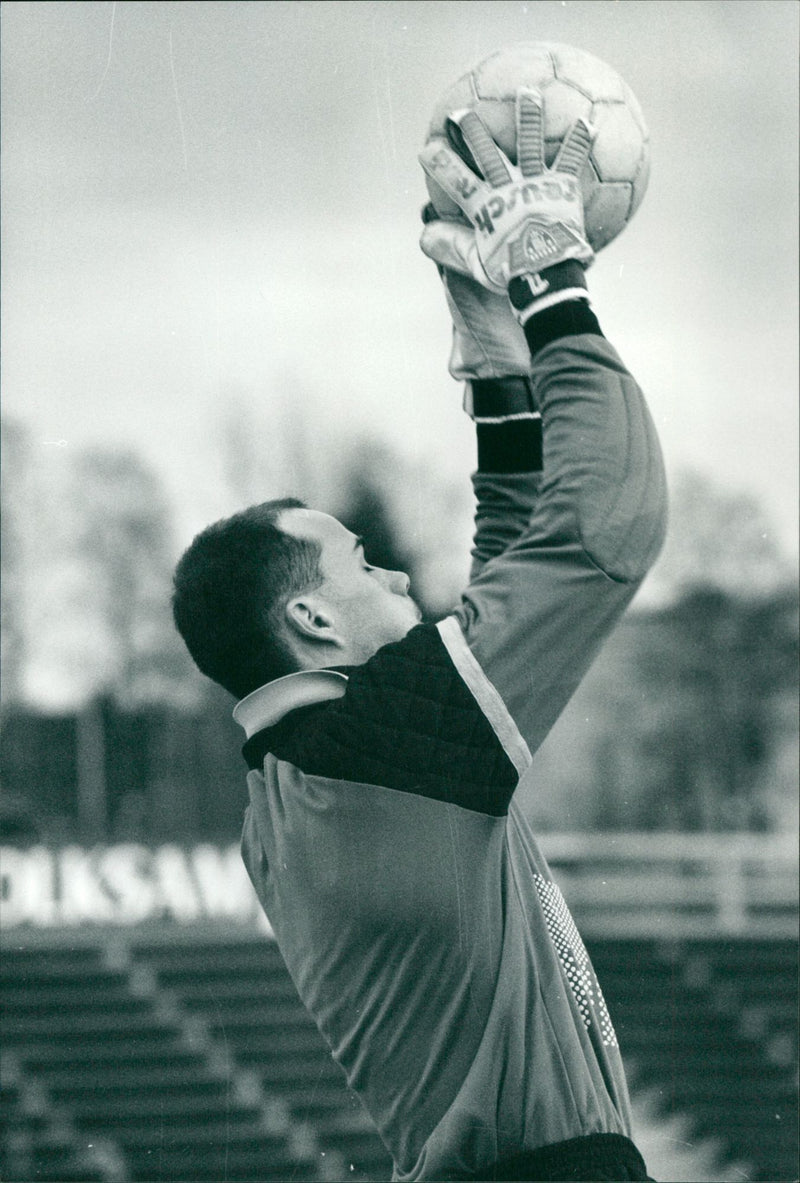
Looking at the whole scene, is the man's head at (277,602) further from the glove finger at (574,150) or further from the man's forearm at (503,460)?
the glove finger at (574,150)

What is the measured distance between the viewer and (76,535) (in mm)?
4305

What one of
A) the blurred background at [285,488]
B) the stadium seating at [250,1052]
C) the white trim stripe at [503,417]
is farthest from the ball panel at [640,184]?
the stadium seating at [250,1052]

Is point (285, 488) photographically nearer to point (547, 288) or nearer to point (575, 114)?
point (575, 114)

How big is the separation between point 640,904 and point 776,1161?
8.48ft

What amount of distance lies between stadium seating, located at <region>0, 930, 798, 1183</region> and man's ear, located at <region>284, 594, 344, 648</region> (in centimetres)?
382

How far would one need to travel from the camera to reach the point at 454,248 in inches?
47.9

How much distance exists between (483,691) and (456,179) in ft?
1.38

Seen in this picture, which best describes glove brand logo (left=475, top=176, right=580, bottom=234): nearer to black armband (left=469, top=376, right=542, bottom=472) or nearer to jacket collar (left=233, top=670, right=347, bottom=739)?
black armband (left=469, top=376, right=542, bottom=472)

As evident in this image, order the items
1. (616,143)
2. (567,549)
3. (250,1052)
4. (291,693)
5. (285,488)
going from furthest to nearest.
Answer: (250,1052), (285,488), (616,143), (291,693), (567,549)

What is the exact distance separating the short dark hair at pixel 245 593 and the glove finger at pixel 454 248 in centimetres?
26

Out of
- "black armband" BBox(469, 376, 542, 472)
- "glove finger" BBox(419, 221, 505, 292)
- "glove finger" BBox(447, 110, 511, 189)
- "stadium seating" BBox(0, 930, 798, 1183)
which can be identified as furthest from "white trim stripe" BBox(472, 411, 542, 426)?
"stadium seating" BBox(0, 930, 798, 1183)

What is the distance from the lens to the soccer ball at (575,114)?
4.01ft

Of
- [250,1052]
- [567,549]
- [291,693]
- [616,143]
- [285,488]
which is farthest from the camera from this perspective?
[250,1052]

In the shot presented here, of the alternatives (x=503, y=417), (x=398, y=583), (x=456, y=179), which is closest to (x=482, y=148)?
(x=456, y=179)
